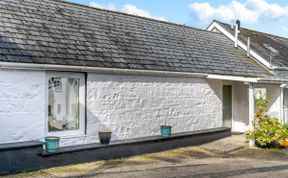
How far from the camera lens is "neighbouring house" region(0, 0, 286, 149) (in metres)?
10.2

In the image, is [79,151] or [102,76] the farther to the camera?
[102,76]

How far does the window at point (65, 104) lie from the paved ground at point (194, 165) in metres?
1.25

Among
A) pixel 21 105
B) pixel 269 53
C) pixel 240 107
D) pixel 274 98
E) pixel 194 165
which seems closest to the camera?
pixel 21 105

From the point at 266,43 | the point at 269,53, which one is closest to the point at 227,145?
the point at 269,53

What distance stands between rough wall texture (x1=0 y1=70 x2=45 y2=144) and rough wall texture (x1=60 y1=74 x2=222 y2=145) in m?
1.21

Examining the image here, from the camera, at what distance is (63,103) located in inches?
444

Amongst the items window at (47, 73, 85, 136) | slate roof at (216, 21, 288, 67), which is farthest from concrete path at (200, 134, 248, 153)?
window at (47, 73, 85, 136)

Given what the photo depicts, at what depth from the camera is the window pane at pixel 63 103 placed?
1095cm

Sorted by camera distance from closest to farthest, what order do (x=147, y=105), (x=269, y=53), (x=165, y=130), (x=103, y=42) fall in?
(x=103, y=42), (x=147, y=105), (x=165, y=130), (x=269, y=53)

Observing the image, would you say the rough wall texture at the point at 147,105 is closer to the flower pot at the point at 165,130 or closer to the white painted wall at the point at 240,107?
the flower pot at the point at 165,130

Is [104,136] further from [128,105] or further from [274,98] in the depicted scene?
[274,98]

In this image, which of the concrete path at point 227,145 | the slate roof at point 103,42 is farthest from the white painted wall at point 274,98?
the concrete path at point 227,145

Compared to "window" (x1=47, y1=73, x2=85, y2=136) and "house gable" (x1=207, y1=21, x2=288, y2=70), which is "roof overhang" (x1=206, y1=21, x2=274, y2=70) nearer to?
"house gable" (x1=207, y1=21, x2=288, y2=70)

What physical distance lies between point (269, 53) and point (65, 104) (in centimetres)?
1283
